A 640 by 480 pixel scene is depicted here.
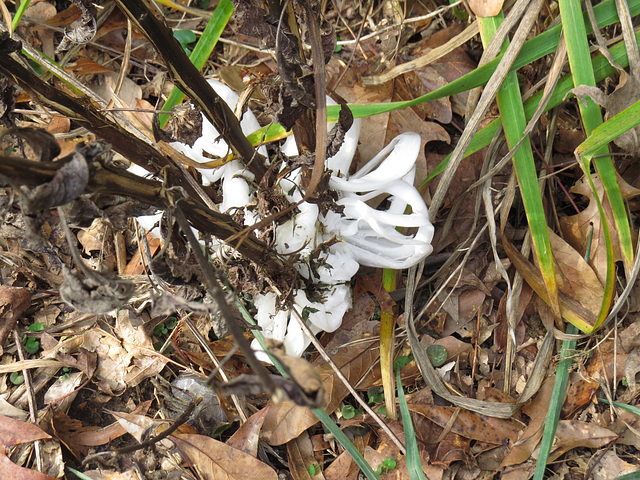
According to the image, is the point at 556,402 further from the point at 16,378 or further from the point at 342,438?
the point at 16,378

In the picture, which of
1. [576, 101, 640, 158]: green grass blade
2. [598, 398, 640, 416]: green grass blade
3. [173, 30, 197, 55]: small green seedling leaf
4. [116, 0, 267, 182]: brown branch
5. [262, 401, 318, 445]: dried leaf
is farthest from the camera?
[173, 30, 197, 55]: small green seedling leaf

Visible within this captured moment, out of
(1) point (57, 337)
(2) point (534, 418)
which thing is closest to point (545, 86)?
(2) point (534, 418)

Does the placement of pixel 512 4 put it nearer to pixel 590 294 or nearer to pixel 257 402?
pixel 590 294

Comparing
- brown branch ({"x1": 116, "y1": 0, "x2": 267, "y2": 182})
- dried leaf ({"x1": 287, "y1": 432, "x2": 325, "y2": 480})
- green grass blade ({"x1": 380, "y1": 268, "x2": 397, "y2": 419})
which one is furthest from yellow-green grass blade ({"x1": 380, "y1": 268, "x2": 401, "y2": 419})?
brown branch ({"x1": 116, "y1": 0, "x2": 267, "y2": 182})

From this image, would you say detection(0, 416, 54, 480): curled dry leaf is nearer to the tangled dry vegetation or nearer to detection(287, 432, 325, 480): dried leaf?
the tangled dry vegetation

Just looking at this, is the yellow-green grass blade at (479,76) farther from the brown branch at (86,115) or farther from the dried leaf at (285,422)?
the dried leaf at (285,422)

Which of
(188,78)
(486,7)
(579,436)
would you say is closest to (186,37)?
(188,78)
